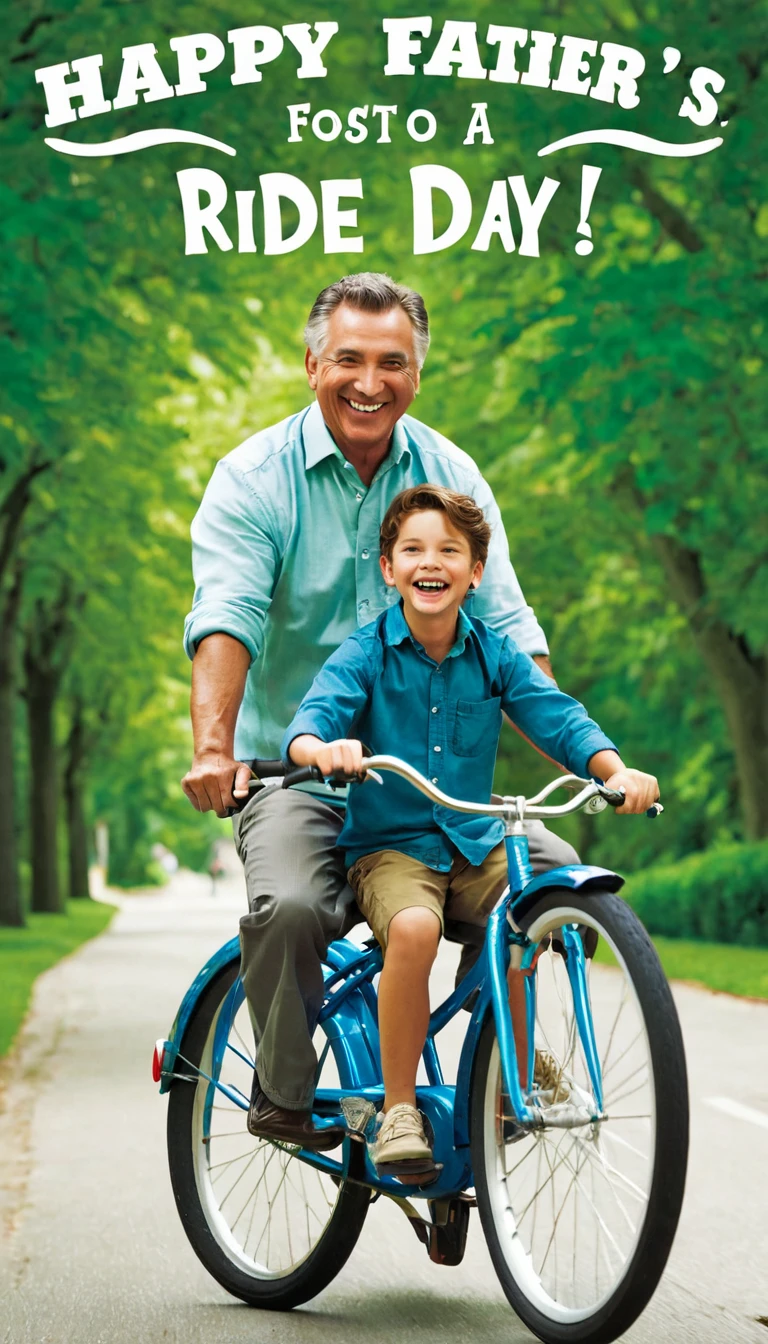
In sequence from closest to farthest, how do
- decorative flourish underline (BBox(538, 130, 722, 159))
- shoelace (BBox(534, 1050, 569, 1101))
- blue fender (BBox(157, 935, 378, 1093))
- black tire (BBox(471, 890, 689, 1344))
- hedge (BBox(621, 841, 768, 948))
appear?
black tire (BBox(471, 890, 689, 1344)), shoelace (BBox(534, 1050, 569, 1101)), blue fender (BBox(157, 935, 378, 1093)), decorative flourish underline (BBox(538, 130, 722, 159)), hedge (BBox(621, 841, 768, 948))

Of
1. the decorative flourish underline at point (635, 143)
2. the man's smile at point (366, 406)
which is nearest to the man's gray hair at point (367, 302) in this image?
the man's smile at point (366, 406)

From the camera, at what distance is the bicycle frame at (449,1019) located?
3.83 metres

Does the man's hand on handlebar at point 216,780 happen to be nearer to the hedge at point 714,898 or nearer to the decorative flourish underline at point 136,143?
the decorative flourish underline at point 136,143

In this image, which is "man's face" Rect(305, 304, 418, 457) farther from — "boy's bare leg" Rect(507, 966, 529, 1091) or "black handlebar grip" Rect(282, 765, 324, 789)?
"boy's bare leg" Rect(507, 966, 529, 1091)

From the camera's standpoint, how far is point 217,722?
4.24m

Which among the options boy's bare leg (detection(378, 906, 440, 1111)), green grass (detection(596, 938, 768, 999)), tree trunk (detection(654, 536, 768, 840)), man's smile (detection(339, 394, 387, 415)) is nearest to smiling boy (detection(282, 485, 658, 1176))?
boy's bare leg (detection(378, 906, 440, 1111))

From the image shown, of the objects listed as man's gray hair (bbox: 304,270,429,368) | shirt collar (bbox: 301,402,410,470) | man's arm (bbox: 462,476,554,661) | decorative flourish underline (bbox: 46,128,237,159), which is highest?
decorative flourish underline (bbox: 46,128,237,159)

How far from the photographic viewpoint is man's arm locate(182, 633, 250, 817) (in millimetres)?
4176

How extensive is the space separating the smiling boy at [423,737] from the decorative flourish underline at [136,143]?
853 cm

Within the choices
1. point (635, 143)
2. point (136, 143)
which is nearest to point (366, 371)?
point (136, 143)

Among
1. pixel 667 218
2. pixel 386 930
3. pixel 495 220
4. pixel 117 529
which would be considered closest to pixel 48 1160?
pixel 386 930

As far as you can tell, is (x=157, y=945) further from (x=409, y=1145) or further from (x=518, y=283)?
(x=409, y=1145)

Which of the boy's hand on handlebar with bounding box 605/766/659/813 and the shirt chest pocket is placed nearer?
the boy's hand on handlebar with bounding box 605/766/659/813

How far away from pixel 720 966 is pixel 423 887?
12.4 meters
